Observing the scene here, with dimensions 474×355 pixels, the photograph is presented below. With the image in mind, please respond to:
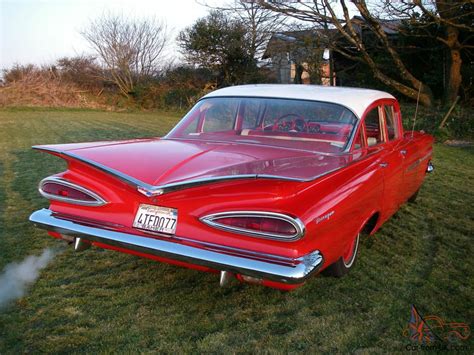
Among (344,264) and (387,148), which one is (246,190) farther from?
(387,148)

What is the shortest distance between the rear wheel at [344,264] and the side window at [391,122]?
4.27 feet

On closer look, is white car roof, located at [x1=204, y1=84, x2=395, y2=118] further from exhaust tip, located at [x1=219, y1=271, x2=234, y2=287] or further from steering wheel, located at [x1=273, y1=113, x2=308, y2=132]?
exhaust tip, located at [x1=219, y1=271, x2=234, y2=287]

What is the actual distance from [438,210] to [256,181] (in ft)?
12.0

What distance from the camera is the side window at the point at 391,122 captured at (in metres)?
4.09

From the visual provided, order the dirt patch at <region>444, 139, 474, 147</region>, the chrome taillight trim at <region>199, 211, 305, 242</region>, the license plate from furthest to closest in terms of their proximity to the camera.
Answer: the dirt patch at <region>444, 139, 474, 147</region>, the license plate, the chrome taillight trim at <region>199, 211, 305, 242</region>

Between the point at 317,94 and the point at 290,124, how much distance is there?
382 millimetres

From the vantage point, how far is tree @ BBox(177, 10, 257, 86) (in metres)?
22.9

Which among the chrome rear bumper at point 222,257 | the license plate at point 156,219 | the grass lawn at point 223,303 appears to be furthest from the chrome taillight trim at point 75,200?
the grass lawn at point 223,303

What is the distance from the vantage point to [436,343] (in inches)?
95.3

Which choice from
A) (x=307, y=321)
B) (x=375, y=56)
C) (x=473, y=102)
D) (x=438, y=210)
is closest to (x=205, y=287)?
(x=307, y=321)

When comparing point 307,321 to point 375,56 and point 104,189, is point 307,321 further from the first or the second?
point 375,56

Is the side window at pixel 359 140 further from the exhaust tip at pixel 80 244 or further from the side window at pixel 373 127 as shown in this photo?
the exhaust tip at pixel 80 244

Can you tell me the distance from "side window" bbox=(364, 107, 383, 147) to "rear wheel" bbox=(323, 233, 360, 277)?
851mm

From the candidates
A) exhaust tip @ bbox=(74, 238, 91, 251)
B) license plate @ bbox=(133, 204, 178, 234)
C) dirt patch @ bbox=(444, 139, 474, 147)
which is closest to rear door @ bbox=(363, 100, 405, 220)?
license plate @ bbox=(133, 204, 178, 234)
